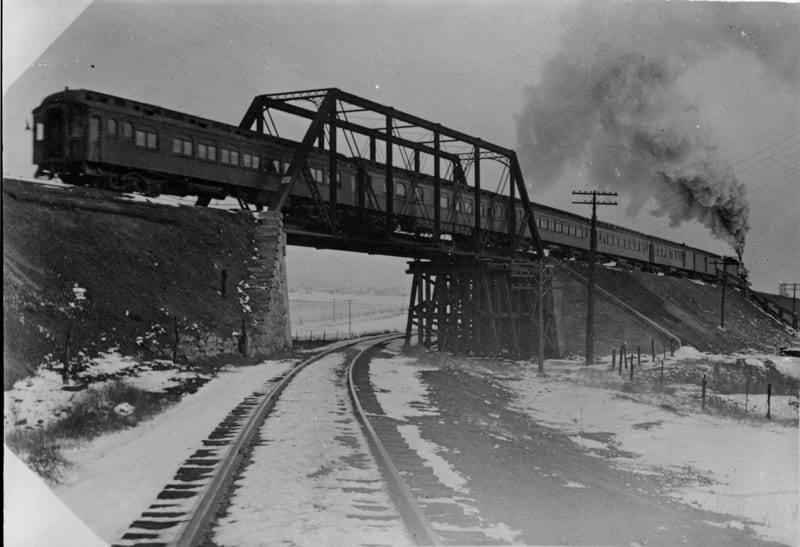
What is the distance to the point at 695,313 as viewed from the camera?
3959cm

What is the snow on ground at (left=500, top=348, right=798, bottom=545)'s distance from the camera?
762cm

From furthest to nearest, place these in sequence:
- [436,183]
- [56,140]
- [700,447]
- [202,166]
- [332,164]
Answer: [436,183] → [332,164] → [202,166] → [56,140] → [700,447]

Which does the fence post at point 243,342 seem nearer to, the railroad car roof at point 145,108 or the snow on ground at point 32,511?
the railroad car roof at point 145,108

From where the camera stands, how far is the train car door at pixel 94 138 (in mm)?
14506

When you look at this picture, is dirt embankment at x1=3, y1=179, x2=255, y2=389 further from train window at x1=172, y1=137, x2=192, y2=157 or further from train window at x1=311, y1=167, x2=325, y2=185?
train window at x1=311, y1=167, x2=325, y2=185

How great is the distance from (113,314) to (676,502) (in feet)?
34.2

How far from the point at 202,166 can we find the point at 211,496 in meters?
14.7

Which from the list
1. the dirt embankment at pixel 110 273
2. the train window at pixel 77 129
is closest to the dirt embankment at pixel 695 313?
the dirt embankment at pixel 110 273

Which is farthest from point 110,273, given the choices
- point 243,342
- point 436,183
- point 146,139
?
point 436,183

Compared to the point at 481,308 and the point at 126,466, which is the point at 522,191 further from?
the point at 126,466

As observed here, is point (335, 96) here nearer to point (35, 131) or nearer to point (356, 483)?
point (35, 131)

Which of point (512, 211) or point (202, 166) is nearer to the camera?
point (202, 166)

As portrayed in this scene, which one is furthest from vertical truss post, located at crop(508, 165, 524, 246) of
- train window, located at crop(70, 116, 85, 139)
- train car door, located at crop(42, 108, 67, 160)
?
train car door, located at crop(42, 108, 67, 160)

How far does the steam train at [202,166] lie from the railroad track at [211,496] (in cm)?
480
